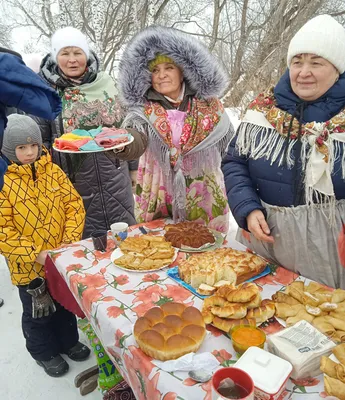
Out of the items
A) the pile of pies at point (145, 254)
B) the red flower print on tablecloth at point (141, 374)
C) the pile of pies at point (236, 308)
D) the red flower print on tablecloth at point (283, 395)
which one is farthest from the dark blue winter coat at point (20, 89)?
the red flower print on tablecloth at point (283, 395)

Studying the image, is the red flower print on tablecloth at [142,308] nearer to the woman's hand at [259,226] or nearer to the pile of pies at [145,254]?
the pile of pies at [145,254]

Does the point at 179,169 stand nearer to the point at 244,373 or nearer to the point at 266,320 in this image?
the point at 266,320

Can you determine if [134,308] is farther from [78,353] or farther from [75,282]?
[78,353]

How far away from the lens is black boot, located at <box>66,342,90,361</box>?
7.84 feet

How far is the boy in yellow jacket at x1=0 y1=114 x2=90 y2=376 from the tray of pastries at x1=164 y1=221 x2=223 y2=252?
676 mm

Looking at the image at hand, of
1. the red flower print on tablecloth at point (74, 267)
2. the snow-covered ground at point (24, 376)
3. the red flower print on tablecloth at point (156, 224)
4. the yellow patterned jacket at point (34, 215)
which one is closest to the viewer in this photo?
the red flower print on tablecloth at point (74, 267)

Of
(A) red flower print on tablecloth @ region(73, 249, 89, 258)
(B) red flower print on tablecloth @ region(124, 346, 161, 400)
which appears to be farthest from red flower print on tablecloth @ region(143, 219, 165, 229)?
(B) red flower print on tablecloth @ region(124, 346, 161, 400)

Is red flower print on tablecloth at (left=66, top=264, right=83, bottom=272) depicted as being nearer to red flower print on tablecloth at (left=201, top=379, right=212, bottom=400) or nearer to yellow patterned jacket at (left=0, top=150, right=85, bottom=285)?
yellow patterned jacket at (left=0, top=150, right=85, bottom=285)

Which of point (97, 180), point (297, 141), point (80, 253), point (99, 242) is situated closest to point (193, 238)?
point (99, 242)

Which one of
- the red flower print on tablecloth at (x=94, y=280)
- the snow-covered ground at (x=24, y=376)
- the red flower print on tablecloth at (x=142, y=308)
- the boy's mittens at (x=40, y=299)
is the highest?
the red flower print on tablecloth at (x=142, y=308)

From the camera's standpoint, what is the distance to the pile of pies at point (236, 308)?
1.24 meters

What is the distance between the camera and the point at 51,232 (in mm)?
2156

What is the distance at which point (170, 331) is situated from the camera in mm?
1180

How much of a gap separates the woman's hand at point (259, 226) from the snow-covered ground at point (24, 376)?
1429 millimetres
